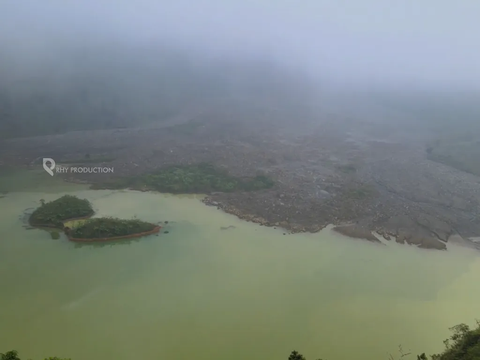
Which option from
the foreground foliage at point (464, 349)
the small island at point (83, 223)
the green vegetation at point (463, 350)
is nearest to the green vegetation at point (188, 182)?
the small island at point (83, 223)

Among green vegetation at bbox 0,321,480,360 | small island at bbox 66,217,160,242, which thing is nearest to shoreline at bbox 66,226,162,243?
small island at bbox 66,217,160,242

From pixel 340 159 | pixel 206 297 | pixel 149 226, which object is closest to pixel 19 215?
pixel 149 226

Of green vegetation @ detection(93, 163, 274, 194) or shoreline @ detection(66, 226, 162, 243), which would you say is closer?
shoreline @ detection(66, 226, 162, 243)

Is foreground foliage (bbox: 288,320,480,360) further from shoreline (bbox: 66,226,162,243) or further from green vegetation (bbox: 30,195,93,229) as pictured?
green vegetation (bbox: 30,195,93,229)

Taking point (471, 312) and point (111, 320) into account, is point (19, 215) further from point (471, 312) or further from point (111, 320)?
point (471, 312)

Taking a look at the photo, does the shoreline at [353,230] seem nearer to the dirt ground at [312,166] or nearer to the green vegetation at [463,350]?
the dirt ground at [312,166]

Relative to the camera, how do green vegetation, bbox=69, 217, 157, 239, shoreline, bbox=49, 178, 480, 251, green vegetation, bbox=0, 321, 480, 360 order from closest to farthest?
green vegetation, bbox=0, 321, 480, 360 < green vegetation, bbox=69, 217, 157, 239 < shoreline, bbox=49, 178, 480, 251
